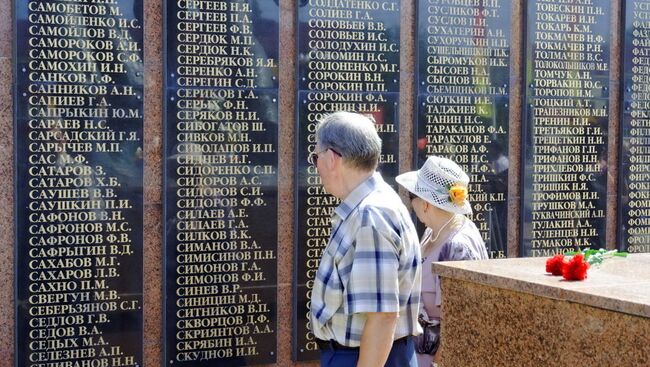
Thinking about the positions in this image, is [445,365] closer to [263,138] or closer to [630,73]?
[263,138]

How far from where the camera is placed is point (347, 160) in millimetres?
3543

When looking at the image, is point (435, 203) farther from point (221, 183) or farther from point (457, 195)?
point (221, 183)

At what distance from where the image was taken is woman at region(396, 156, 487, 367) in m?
4.55

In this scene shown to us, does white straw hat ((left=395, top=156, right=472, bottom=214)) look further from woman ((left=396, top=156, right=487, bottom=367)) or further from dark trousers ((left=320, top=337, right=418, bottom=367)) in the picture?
dark trousers ((left=320, top=337, right=418, bottom=367))

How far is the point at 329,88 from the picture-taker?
6.45 metres

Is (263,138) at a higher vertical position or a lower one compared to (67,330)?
higher

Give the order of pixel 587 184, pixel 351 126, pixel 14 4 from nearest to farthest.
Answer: pixel 351 126, pixel 14 4, pixel 587 184

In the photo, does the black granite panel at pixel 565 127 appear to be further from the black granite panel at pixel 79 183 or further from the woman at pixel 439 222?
the black granite panel at pixel 79 183

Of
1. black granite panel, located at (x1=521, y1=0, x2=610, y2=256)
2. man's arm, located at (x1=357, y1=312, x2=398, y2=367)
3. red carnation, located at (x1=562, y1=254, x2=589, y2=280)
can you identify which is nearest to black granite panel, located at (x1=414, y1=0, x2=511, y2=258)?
black granite panel, located at (x1=521, y1=0, x2=610, y2=256)

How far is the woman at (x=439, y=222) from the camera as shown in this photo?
455 cm

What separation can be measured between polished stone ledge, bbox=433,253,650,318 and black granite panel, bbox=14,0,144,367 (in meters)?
2.61

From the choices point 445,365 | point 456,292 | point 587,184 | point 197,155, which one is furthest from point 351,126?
point 587,184

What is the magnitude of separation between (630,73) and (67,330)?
477cm

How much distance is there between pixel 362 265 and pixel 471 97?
3.85m
